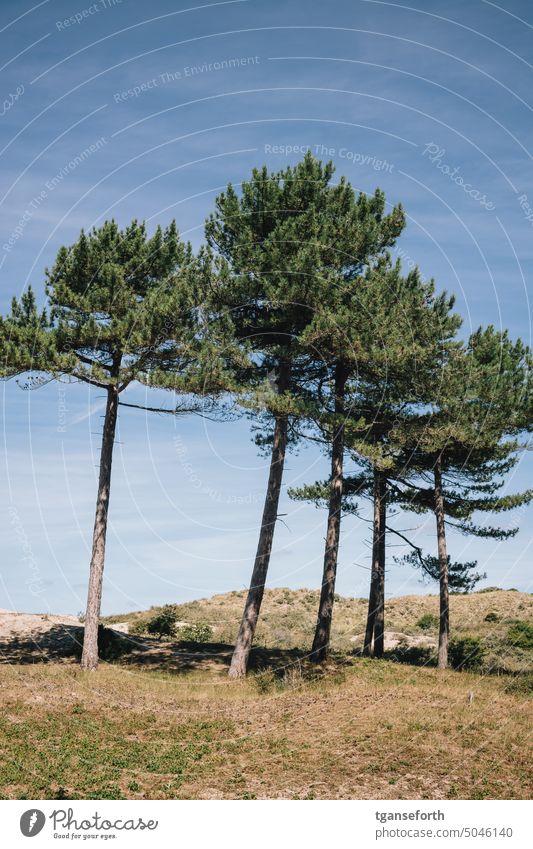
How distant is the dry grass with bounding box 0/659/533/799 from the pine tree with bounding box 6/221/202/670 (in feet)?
16.6

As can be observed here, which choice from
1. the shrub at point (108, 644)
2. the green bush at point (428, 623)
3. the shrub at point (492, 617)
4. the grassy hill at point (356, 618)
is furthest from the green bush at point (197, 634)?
the shrub at point (492, 617)

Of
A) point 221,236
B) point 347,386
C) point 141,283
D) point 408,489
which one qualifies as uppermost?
point 221,236

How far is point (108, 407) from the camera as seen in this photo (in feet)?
91.5

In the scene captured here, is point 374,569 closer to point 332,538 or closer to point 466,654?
point 332,538

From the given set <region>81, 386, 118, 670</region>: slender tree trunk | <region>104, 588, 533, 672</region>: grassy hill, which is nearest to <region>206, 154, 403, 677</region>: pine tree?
<region>81, 386, 118, 670</region>: slender tree trunk

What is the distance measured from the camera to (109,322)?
26984 mm

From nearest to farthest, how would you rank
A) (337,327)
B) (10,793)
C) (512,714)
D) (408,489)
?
1. (10,793)
2. (512,714)
3. (337,327)
4. (408,489)

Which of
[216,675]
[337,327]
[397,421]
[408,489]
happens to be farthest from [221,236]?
[216,675]

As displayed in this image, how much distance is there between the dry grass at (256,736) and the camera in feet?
51.2

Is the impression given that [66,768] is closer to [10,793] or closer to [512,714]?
[10,793]

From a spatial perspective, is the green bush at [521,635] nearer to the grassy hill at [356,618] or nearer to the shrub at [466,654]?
the grassy hill at [356,618]

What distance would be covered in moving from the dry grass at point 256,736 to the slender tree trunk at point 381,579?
578 centimetres

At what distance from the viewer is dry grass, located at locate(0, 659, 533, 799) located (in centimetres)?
1560
